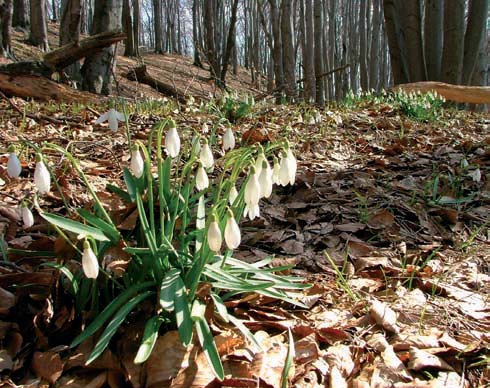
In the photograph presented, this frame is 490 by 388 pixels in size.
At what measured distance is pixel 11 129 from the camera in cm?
357

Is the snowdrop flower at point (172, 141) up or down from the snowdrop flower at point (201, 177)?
up

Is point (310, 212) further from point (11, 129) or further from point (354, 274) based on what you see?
point (11, 129)

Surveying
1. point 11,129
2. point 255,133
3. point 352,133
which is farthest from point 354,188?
point 11,129

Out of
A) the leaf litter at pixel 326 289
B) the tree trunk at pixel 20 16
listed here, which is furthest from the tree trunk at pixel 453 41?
the tree trunk at pixel 20 16

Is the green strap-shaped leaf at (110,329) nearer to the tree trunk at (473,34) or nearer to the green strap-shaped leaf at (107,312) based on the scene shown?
the green strap-shaped leaf at (107,312)

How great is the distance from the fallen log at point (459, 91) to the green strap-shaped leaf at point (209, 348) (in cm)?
606

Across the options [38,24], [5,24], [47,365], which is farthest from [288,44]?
[38,24]

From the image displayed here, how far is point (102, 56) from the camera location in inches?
268

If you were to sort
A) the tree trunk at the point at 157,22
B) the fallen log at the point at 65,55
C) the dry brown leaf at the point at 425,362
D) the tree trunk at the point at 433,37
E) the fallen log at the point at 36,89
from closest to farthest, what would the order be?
the dry brown leaf at the point at 425,362
the fallen log at the point at 36,89
the fallen log at the point at 65,55
the tree trunk at the point at 433,37
the tree trunk at the point at 157,22

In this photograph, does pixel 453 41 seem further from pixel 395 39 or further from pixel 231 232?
pixel 231 232

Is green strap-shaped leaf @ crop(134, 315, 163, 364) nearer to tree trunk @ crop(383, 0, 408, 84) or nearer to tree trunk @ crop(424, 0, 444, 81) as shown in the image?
tree trunk @ crop(424, 0, 444, 81)

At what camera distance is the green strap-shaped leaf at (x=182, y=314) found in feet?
3.98

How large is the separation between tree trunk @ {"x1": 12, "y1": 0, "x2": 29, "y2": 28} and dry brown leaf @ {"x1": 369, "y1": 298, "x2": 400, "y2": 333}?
19.5 metres

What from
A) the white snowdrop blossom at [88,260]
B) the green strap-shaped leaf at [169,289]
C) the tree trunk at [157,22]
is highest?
the tree trunk at [157,22]
